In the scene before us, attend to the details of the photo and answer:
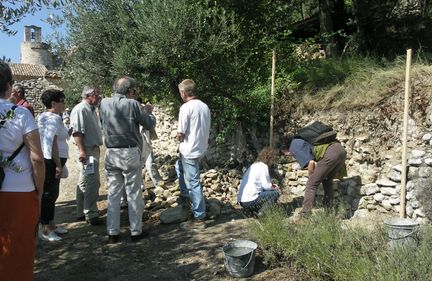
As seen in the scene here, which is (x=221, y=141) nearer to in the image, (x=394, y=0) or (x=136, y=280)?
(x=136, y=280)

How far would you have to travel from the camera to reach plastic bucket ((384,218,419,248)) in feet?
13.2

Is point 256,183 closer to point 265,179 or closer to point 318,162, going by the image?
point 265,179

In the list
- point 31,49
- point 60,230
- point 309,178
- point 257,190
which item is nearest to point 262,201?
point 257,190

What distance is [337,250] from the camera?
3.79 m

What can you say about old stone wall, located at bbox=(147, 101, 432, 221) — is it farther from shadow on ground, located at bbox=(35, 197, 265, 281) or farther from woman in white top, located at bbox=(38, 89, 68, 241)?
woman in white top, located at bbox=(38, 89, 68, 241)

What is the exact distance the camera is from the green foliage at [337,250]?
3312 mm

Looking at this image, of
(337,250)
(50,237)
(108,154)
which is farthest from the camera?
(50,237)

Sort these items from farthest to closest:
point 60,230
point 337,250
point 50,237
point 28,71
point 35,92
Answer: point 28,71 → point 35,92 → point 60,230 → point 50,237 → point 337,250

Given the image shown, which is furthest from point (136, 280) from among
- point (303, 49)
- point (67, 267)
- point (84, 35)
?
point (303, 49)

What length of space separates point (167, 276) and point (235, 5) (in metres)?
5.32

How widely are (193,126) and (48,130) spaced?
1821mm

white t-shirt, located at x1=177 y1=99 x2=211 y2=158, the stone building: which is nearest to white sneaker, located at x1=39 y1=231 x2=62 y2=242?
white t-shirt, located at x1=177 y1=99 x2=211 y2=158

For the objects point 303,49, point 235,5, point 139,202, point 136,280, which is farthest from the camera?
point 303,49

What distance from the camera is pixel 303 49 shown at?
9.28 metres
